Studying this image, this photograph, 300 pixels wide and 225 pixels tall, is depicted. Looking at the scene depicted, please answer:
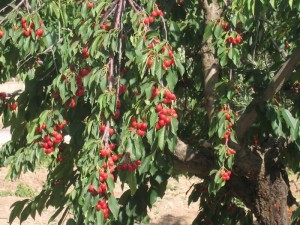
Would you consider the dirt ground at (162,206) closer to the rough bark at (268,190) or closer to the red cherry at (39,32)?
the rough bark at (268,190)

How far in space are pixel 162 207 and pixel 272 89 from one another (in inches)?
242

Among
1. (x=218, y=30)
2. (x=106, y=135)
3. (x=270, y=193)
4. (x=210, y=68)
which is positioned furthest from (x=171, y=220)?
(x=106, y=135)

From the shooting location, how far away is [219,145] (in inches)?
128

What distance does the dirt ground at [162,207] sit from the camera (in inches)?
334

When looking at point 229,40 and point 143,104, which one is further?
point 229,40

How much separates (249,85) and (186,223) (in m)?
4.80

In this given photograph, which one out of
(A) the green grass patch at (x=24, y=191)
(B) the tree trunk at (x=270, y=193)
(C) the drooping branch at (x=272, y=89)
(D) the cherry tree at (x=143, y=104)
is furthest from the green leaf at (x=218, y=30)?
(A) the green grass patch at (x=24, y=191)

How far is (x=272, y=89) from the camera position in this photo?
10.6ft

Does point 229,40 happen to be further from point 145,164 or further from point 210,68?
point 145,164

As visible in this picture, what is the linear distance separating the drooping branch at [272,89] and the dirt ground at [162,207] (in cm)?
471

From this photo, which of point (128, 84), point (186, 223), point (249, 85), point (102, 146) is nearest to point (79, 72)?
point (128, 84)

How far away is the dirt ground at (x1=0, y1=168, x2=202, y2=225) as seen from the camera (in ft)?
27.8

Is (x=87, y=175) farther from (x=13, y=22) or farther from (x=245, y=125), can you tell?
(x=245, y=125)

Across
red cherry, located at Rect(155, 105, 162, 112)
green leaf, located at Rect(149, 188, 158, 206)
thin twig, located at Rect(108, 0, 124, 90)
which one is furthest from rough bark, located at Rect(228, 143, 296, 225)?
red cherry, located at Rect(155, 105, 162, 112)
